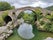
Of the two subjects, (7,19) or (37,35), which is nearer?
(37,35)

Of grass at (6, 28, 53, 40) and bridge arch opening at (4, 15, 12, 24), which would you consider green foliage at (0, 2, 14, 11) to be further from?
grass at (6, 28, 53, 40)

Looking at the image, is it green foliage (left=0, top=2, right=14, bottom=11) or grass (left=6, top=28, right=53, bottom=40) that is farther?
green foliage (left=0, top=2, right=14, bottom=11)

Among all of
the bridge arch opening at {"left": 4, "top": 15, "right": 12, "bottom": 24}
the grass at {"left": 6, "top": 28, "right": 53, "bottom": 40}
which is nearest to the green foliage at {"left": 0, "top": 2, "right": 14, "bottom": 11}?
the bridge arch opening at {"left": 4, "top": 15, "right": 12, "bottom": 24}

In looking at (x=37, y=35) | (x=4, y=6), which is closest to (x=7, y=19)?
(x=4, y=6)

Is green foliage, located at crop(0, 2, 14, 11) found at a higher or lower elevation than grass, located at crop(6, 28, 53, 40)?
higher

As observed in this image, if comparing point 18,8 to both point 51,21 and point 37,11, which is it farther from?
point 51,21

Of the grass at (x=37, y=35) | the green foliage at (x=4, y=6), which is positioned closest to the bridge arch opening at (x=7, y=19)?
the green foliage at (x=4, y=6)

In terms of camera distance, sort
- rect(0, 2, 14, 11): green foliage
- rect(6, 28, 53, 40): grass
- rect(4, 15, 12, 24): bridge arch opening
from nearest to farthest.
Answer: rect(6, 28, 53, 40): grass → rect(4, 15, 12, 24): bridge arch opening → rect(0, 2, 14, 11): green foliage

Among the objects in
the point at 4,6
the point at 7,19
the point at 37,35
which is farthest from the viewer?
the point at 4,6

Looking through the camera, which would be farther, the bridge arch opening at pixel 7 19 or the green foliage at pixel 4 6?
the green foliage at pixel 4 6

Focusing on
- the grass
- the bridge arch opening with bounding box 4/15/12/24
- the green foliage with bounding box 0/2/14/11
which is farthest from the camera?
the green foliage with bounding box 0/2/14/11

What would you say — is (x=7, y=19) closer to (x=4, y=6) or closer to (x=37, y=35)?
(x=4, y=6)

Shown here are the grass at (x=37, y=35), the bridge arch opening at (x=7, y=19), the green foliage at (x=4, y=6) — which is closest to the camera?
the grass at (x=37, y=35)

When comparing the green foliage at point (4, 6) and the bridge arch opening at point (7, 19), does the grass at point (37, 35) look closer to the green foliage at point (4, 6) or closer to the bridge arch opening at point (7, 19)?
the bridge arch opening at point (7, 19)
